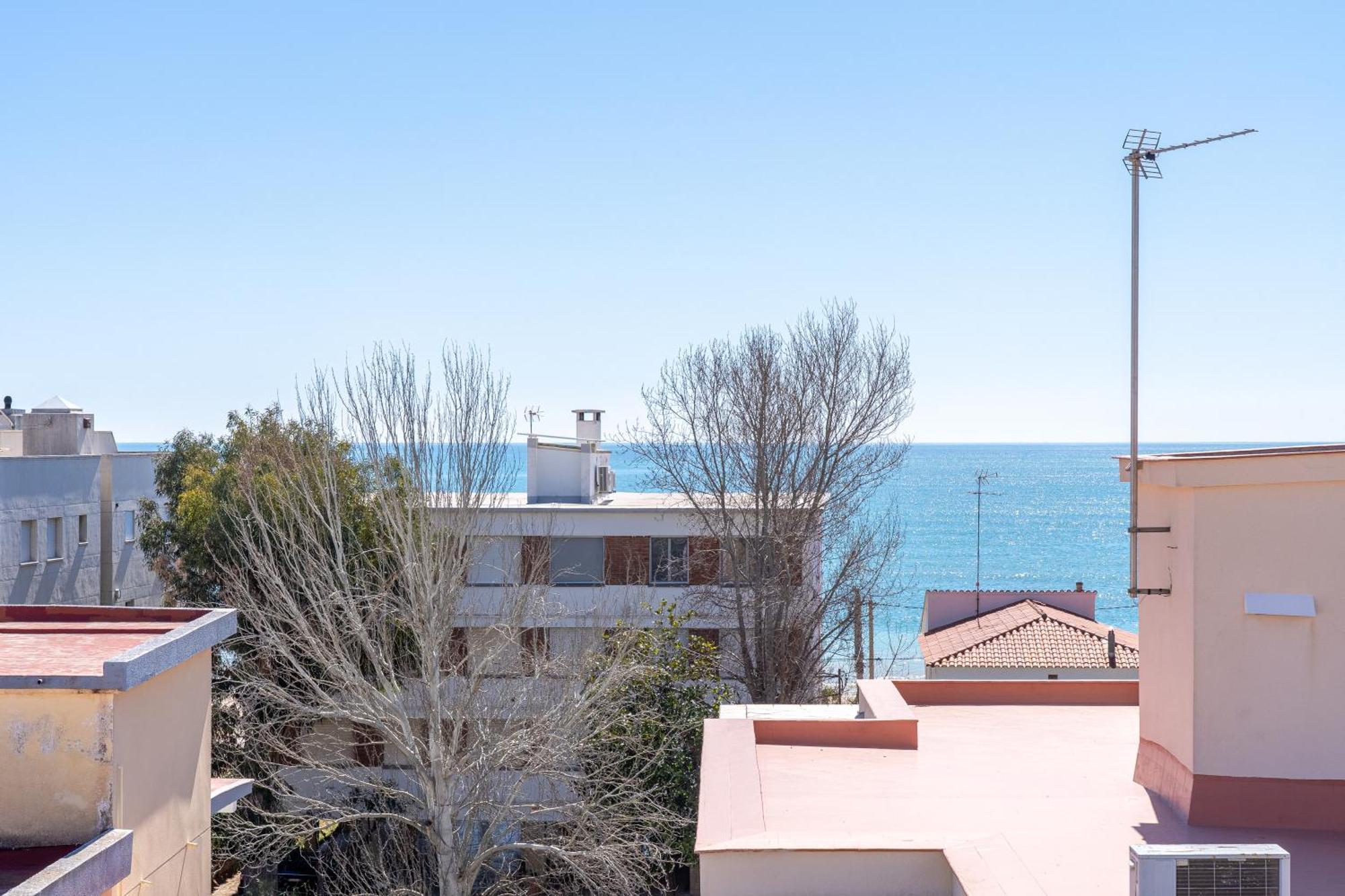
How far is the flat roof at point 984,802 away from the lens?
21.1 feet

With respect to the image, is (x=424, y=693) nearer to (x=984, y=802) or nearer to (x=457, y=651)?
(x=457, y=651)

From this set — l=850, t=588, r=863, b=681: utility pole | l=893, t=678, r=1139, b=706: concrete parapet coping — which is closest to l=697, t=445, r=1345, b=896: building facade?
l=893, t=678, r=1139, b=706: concrete parapet coping

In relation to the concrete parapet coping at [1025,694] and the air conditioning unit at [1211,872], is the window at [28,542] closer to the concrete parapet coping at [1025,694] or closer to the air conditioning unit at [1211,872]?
the concrete parapet coping at [1025,694]

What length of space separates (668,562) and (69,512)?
14.9 meters

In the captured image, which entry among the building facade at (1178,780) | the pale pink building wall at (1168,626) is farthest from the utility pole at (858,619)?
the pale pink building wall at (1168,626)

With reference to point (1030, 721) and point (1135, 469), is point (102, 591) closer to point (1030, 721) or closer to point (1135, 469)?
point (1030, 721)

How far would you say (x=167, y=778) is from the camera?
293 inches

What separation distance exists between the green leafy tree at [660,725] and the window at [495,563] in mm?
2620

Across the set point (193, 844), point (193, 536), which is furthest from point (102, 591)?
point (193, 844)

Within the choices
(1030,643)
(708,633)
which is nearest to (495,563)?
(708,633)

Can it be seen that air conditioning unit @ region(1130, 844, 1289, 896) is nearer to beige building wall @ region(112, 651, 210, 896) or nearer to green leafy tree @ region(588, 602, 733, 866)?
beige building wall @ region(112, 651, 210, 896)

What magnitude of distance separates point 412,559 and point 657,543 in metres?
12.0

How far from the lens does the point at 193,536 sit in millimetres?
25344

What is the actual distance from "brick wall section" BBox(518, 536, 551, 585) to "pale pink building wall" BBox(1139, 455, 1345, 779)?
55.7 feet
